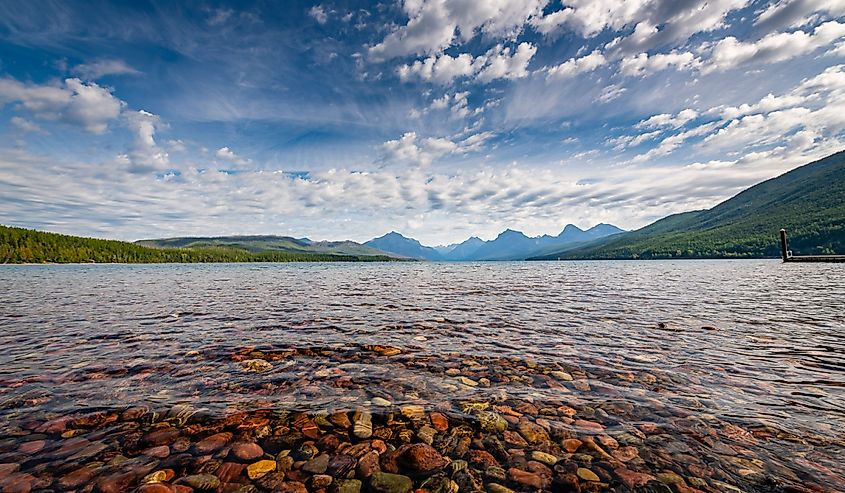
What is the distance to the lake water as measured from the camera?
615cm

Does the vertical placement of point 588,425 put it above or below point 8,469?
below

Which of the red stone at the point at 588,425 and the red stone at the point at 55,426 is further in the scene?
the red stone at the point at 588,425

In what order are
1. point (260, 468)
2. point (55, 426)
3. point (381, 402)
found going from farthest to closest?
point (381, 402)
point (55, 426)
point (260, 468)

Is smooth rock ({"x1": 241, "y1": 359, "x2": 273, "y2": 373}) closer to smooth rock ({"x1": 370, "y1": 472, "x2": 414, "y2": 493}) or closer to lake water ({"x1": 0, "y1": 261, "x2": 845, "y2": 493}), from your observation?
lake water ({"x1": 0, "y1": 261, "x2": 845, "y2": 493})

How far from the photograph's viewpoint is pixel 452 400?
365 inches

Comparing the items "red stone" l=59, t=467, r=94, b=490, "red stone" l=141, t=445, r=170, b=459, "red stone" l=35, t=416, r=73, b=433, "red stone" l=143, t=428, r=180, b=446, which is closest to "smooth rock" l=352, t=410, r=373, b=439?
"red stone" l=141, t=445, r=170, b=459

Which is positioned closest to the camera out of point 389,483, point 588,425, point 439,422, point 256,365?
point 389,483

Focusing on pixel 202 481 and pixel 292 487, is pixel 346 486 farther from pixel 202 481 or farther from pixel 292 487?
pixel 202 481

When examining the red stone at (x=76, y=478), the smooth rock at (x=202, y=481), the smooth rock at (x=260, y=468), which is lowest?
the smooth rock at (x=260, y=468)

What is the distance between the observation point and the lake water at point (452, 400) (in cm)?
615

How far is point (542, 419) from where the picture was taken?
815cm

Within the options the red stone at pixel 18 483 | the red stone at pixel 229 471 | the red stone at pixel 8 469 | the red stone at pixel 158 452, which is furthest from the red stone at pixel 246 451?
the red stone at pixel 8 469

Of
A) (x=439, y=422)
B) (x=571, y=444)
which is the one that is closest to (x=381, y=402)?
(x=439, y=422)

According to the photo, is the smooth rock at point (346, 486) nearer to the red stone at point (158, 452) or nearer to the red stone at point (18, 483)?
the red stone at point (158, 452)
